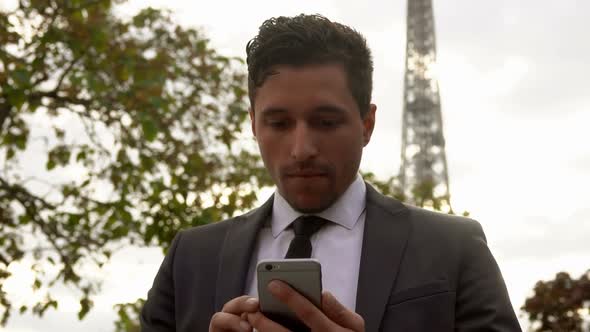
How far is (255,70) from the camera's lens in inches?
130

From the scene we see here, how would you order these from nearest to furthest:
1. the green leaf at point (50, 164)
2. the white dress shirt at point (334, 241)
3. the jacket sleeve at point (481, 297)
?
the jacket sleeve at point (481, 297), the white dress shirt at point (334, 241), the green leaf at point (50, 164)

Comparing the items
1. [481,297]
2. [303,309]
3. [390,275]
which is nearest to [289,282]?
[303,309]

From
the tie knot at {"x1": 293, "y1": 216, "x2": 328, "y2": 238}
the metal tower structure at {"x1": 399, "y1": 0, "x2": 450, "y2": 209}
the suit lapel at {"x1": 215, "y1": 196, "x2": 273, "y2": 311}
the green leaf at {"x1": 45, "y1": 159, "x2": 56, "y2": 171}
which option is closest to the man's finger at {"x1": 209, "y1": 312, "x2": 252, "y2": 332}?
the suit lapel at {"x1": 215, "y1": 196, "x2": 273, "y2": 311}

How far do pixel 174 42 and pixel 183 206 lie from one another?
256 centimetres

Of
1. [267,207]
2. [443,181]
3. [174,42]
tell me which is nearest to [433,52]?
[443,181]

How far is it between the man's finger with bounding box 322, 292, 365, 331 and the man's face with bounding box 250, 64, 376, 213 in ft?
1.77

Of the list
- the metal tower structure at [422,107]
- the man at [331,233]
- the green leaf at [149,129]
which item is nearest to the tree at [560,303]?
the green leaf at [149,129]

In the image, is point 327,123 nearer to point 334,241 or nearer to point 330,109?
point 330,109

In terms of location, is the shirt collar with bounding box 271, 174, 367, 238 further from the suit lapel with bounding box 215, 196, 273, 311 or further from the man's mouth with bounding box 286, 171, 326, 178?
the man's mouth with bounding box 286, 171, 326, 178

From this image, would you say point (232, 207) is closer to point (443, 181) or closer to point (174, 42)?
point (174, 42)

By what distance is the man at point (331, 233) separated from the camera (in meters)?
3.04

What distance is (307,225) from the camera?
3.30 meters

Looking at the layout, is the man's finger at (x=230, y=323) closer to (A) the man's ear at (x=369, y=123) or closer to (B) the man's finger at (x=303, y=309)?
(B) the man's finger at (x=303, y=309)

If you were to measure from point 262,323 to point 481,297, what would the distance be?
785 millimetres
